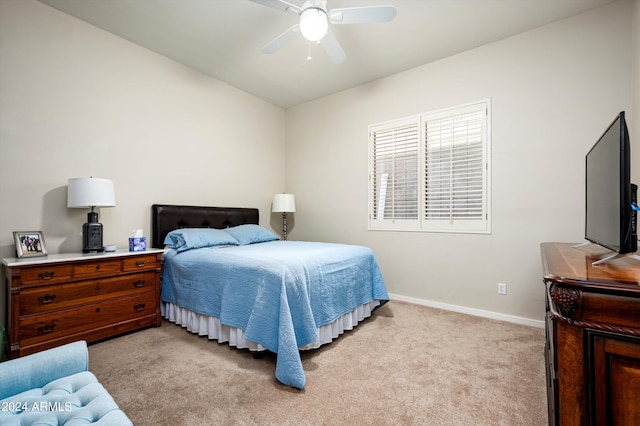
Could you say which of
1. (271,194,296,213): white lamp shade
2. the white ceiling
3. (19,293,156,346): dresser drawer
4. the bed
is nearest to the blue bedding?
the bed

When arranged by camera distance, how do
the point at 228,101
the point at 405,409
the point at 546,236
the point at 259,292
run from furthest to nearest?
the point at 228,101 → the point at 546,236 → the point at 259,292 → the point at 405,409

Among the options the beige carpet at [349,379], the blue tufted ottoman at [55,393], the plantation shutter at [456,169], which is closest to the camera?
the blue tufted ottoman at [55,393]

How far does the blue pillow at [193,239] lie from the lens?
2893mm

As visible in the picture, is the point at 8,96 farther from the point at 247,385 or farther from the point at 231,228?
the point at 247,385

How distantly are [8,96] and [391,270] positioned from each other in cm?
400

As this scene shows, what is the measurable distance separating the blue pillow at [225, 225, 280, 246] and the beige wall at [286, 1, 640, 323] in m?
1.27

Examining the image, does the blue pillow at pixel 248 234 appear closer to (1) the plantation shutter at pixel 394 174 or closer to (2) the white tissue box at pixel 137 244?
(2) the white tissue box at pixel 137 244

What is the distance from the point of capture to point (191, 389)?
1.73 metres

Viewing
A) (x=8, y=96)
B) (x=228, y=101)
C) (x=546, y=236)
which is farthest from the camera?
(x=228, y=101)

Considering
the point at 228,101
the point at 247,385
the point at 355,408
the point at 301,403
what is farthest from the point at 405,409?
the point at 228,101

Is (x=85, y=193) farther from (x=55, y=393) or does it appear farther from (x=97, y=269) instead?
(x=55, y=393)

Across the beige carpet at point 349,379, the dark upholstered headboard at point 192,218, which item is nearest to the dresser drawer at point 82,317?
the beige carpet at point 349,379

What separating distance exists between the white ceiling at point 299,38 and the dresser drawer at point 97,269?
2188 millimetres

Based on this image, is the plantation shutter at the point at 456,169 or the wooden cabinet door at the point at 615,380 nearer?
the wooden cabinet door at the point at 615,380
